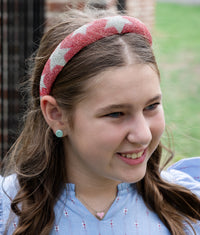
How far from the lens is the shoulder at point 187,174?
2447 mm

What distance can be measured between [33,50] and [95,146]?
8.50 feet

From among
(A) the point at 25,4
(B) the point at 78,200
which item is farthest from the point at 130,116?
(A) the point at 25,4

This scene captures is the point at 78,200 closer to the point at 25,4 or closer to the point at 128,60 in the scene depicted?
the point at 128,60

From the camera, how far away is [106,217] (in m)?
2.21

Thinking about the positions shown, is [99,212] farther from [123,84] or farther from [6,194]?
[123,84]

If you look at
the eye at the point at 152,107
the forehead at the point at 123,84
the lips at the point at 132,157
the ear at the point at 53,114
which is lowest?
the lips at the point at 132,157

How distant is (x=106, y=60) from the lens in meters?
2.02

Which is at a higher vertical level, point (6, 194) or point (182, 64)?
point (6, 194)

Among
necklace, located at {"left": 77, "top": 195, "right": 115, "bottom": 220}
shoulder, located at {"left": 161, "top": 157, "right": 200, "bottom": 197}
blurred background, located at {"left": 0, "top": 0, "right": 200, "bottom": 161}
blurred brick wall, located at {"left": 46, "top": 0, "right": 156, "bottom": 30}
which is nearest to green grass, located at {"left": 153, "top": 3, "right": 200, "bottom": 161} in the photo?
blurred background, located at {"left": 0, "top": 0, "right": 200, "bottom": 161}

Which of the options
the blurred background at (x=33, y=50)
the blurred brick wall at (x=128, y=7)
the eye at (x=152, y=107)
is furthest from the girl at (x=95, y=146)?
the blurred brick wall at (x=128, y=7)

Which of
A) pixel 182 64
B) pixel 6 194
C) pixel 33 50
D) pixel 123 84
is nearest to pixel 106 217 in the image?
pixel 6 194

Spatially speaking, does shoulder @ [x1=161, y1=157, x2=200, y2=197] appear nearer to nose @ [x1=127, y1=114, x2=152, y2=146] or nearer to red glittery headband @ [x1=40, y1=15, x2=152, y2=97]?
nose @ [x1=127, y1=114, x2=152, y2=146]

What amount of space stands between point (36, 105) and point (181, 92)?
21.0 feet

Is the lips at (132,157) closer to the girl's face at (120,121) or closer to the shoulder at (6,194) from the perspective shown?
the girl's face at (120,121)
